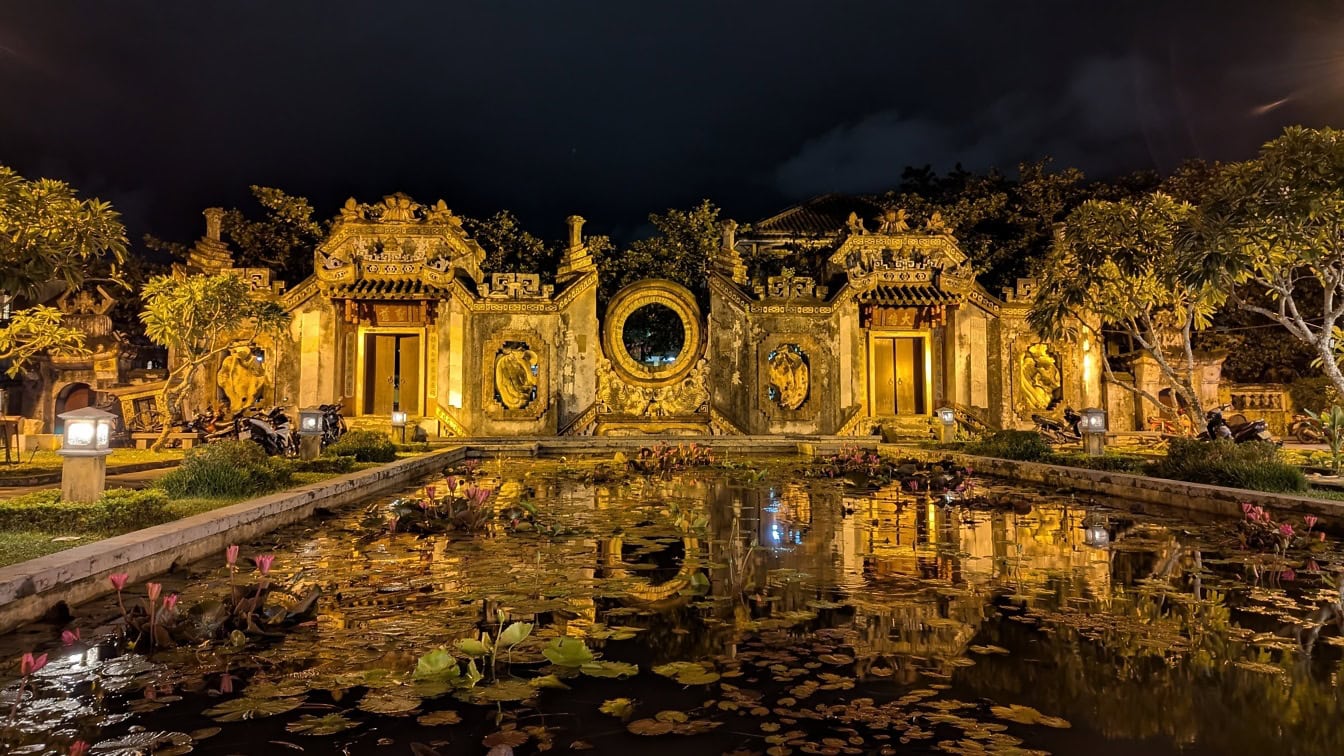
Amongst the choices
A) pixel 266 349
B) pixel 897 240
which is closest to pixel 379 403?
pixel 266 349

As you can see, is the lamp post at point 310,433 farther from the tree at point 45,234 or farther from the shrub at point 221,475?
the tree at point 45,234

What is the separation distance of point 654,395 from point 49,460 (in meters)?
13.8

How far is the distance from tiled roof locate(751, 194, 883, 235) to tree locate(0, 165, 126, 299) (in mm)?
26539

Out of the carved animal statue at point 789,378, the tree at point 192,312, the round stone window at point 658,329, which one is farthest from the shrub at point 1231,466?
the round stone window at point 658,329

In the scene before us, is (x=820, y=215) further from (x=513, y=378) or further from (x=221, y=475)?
(x=221, y=475)

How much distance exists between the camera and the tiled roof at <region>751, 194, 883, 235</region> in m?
32.5

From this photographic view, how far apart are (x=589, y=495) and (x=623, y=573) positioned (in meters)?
4.77

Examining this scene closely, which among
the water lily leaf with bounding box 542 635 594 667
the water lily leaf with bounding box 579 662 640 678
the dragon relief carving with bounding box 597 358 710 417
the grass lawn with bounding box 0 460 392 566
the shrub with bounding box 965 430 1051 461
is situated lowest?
the water lily leaf with bounding box 579 662 640 678

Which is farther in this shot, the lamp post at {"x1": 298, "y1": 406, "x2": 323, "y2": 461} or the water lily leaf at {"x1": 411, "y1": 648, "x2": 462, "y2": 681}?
the lamp post at {"x1": 298, "y1": 406, "x2": 323, "y2": 461}

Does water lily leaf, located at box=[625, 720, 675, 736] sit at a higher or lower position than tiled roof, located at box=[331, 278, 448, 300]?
lower

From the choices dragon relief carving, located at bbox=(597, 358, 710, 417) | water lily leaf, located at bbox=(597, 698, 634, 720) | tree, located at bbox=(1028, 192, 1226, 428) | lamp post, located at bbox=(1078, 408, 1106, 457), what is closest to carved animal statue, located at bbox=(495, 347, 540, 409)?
dragon relief carving, located at bbox=(597, 358, 710, 417)

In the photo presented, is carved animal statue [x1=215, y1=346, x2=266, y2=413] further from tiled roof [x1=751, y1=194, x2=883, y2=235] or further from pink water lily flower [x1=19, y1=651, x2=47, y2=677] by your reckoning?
pink water lily flower [x1=19, y1=651, x2=47, y2=677]

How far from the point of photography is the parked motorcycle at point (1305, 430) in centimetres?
1950

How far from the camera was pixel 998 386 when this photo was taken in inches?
910
